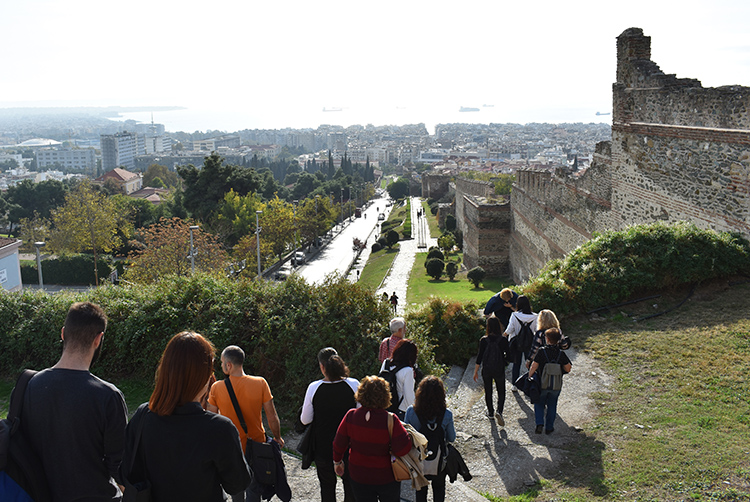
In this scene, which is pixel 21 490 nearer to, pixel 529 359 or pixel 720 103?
pixel 529 359

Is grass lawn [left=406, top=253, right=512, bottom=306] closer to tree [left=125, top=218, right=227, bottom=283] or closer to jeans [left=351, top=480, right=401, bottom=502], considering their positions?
tree [left=125, top=218, right=227, bottom=283]

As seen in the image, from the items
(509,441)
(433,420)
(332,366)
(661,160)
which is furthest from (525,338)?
(661,160)

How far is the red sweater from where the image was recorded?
3799mm

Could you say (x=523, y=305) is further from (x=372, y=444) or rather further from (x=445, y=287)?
(x=445, y=287)

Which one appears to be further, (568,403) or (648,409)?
(568,403)

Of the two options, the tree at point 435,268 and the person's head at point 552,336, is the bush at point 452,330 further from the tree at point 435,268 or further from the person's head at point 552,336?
the tree at point 435,268

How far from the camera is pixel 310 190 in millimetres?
91500

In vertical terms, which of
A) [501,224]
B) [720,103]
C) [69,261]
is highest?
[720,103]

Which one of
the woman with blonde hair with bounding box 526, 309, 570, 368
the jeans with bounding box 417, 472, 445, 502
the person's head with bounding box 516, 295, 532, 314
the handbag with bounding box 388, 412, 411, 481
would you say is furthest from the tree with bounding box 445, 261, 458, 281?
the handbag with bounding box 388, 412, 411, 481

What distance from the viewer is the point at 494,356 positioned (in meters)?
6.06

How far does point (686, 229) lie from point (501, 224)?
62.5 ft

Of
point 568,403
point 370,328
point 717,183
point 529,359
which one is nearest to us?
point 529,359

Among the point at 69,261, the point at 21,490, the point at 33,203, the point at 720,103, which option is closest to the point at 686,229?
the point at 720,103

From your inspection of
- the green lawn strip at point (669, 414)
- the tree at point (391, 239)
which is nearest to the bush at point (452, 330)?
the green lawn strip at point (669, 414)
